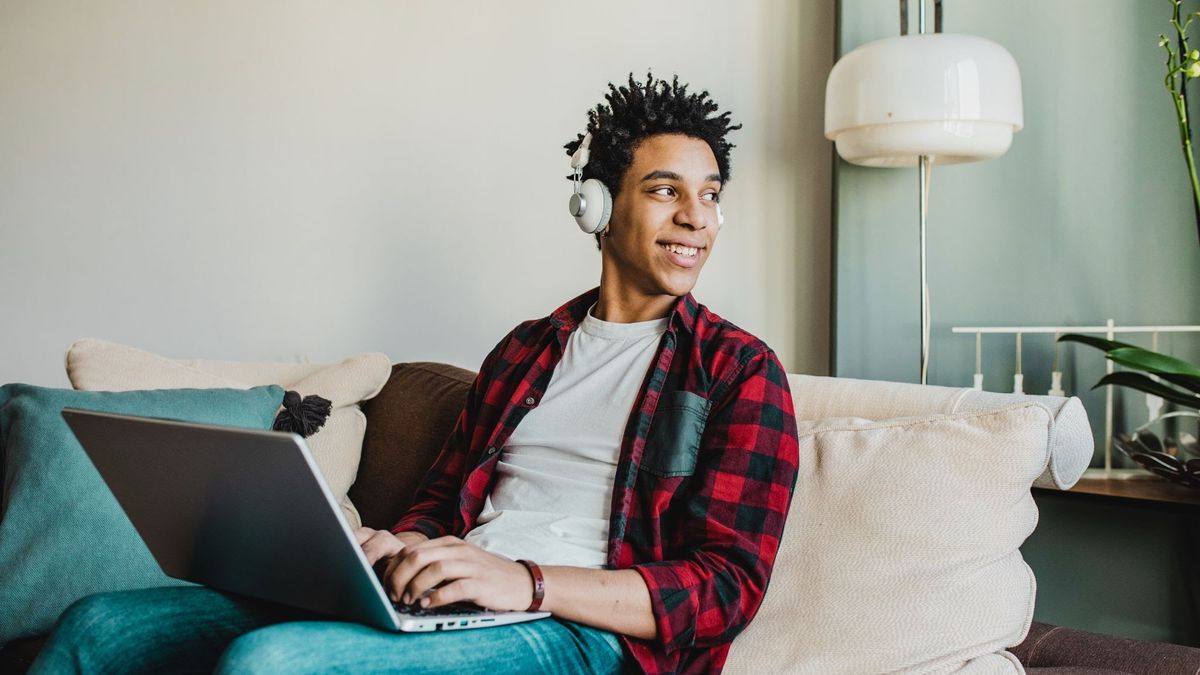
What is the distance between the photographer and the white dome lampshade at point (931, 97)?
6.31 ft

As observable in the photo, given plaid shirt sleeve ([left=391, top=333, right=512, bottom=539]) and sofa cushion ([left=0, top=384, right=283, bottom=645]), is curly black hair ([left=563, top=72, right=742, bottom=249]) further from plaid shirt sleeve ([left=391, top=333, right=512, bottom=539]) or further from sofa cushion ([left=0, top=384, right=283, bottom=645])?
sofa cushion ([left=0, top=384, right=283, bottom=645])

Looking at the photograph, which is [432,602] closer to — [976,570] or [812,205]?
[976,570]

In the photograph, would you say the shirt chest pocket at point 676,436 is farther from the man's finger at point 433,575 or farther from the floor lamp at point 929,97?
the floor lamp at point 929,97

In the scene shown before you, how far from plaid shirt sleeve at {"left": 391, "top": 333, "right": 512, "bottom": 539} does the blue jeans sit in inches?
12.2

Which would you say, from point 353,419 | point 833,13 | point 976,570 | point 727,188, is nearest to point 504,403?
point 353,419

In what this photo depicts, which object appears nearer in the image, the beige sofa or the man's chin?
the beige sofa

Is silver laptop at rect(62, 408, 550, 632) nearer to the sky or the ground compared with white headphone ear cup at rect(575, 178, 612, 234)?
nearer to the ground

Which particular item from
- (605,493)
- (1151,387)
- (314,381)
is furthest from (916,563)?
(314,381)

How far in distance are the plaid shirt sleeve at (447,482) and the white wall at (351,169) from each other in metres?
0.90

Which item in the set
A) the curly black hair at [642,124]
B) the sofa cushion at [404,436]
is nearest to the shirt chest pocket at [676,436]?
the curly black hair at [642,124]

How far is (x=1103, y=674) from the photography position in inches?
51.7

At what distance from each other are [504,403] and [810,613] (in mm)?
581

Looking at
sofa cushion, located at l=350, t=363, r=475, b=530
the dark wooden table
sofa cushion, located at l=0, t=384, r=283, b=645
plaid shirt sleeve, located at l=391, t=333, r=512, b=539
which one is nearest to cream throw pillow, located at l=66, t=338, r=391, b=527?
sofa cushion, located at l=350, t=363, r=475, b=530

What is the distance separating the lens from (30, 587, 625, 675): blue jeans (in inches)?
39.2
